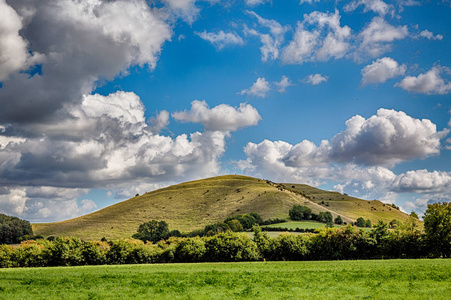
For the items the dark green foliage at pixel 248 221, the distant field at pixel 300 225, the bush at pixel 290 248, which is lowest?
the bush at pixel 290 248

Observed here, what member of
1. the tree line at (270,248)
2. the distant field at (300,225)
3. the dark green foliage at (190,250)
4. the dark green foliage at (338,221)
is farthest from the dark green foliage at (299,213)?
the dark green foliage at (190,250)

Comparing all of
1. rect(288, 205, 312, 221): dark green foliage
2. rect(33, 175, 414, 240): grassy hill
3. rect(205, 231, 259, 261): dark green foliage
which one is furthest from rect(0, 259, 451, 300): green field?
rect(33, 175, 414, 240): grassy hill

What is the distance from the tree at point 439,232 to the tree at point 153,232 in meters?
92.0

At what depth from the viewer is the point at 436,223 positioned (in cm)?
6450

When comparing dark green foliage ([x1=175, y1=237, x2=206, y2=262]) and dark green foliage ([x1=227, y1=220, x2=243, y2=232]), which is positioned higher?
dark green foliage ([x1=227, y1=220, x2=243, y2=232])

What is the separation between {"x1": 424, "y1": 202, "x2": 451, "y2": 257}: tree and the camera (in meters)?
62.8

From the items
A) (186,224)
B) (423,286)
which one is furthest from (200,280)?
(186,224)

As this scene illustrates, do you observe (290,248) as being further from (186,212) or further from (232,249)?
(186,212)

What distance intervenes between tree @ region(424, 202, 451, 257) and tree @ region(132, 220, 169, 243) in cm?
9197

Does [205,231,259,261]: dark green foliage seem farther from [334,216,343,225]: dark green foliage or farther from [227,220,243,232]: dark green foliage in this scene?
[334,216,343,225]: dark green foliage

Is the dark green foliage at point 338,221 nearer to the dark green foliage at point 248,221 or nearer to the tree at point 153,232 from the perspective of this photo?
the dark green foliage at point 248,221

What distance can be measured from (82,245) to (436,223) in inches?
2686

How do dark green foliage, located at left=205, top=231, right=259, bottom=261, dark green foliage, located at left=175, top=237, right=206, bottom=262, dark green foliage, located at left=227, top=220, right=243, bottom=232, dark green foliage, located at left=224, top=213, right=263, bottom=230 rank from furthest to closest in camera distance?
dark green foliage, located at left=224, top=213, right=263, bottom=230
dark green foliage, located at left=227, top=220, right=243, bottom=232
dark green foliage, located at left=175, top=237, right=206, bottom=262
dark green foliage, located at left=205, top=231, right=259, bottom=261

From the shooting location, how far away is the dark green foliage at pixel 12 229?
137m
